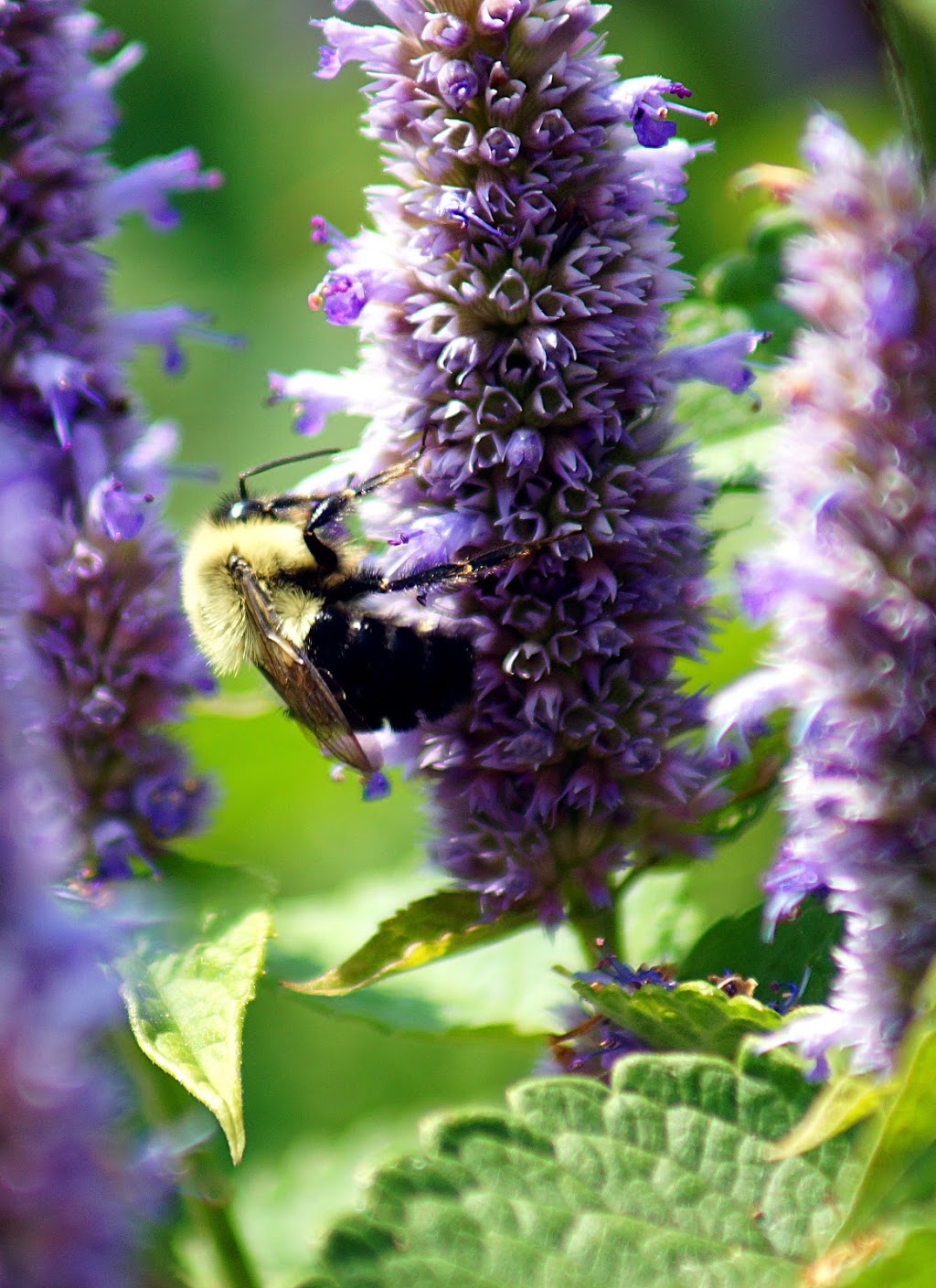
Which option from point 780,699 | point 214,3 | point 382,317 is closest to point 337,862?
point 382,317

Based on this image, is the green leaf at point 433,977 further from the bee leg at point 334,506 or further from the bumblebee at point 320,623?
the bee leg at point 334,506

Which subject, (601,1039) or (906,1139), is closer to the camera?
(906,1139)

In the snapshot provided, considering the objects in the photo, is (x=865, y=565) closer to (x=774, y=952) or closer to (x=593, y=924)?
(x=774, y=952)

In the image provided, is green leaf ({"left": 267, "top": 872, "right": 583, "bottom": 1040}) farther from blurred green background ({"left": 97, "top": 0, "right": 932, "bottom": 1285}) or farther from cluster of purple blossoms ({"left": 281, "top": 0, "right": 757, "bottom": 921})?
cluster of purple blossoms ({"left": 281, "top": 0, "right": 757, "bottom": 921})

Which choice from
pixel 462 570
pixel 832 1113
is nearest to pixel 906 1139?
pixel 832 1113

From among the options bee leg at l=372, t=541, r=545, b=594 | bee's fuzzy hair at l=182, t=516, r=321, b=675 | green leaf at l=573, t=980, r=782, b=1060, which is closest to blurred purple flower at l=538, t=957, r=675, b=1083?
green leaf at l=573, t=980, r=782, b=1060

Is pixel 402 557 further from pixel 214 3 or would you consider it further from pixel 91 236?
pixel 214 3

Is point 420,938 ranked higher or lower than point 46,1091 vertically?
lower

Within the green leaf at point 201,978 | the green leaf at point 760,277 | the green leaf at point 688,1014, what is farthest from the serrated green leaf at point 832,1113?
the green leaf at point 760,277
